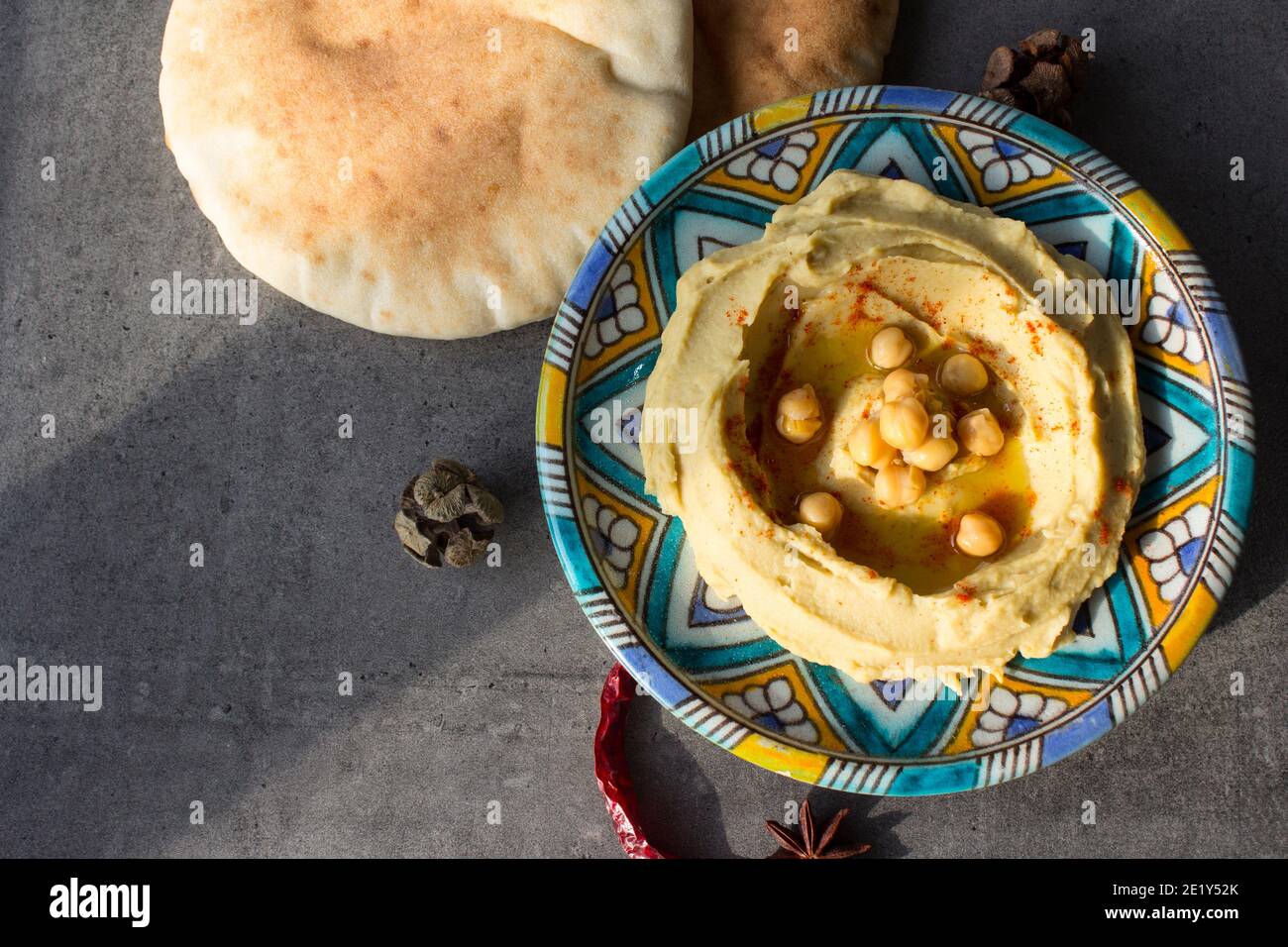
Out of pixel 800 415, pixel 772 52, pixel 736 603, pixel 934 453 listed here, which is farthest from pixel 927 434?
pixel 772 52

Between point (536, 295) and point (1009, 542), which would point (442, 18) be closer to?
point (536, 295)

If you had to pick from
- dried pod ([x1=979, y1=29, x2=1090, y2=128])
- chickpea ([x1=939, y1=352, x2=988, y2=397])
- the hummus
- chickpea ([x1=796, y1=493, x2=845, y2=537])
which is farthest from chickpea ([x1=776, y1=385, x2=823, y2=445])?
dried pod ([x1=979, y1=29, x2=1090, y2=128])

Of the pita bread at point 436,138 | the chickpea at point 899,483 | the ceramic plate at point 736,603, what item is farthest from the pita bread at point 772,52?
the chickpea at point 899,483

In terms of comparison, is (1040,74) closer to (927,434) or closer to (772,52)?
(772,52)

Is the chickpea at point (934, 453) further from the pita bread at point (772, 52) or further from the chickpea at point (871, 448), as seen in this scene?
the pita bread at point (772, 52)

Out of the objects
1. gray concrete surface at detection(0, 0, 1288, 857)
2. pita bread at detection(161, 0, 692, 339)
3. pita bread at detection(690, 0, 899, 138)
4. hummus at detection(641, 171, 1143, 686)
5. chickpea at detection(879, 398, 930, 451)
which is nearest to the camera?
hummus at detection(641, 171, 1143, 686)

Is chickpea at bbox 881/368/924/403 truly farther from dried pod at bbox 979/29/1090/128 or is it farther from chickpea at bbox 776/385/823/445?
dried pod at bbox 979/29/1090/128
